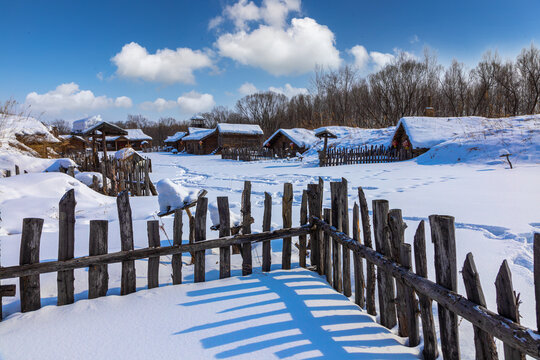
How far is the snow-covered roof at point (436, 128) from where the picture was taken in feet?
58.4

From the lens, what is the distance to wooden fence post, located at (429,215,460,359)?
176cm

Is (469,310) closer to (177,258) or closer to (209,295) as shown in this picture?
(209,295)

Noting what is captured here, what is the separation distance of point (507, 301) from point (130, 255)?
115 inches

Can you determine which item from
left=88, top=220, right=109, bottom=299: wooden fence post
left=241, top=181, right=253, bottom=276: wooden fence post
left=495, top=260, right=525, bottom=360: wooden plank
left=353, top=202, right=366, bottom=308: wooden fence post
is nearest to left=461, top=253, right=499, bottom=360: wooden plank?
left=495, top=260, right=525, bottom=360: wooden plank

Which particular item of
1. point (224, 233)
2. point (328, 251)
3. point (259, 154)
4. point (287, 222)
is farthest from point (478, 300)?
point (259, 154)

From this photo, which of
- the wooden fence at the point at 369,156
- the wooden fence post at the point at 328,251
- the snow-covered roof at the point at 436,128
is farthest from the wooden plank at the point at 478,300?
the wooden fence at the point at 369,156

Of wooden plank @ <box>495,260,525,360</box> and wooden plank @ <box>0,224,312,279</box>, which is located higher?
wooden plank @ <box>495,260,525,360</box>

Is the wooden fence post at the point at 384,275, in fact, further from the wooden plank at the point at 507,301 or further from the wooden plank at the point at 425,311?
the wooden plank at the point at 507,301

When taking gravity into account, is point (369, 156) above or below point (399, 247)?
above

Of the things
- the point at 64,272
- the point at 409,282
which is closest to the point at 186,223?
the point at 64,272

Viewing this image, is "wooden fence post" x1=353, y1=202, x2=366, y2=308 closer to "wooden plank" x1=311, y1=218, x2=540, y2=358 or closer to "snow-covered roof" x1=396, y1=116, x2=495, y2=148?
"wooden plank" x1=311, y1=218, x2=540, y2=358

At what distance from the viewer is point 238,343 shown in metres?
2.06

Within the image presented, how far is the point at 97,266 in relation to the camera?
266 centimetres

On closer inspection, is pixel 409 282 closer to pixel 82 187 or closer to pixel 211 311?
pixel 211 311
